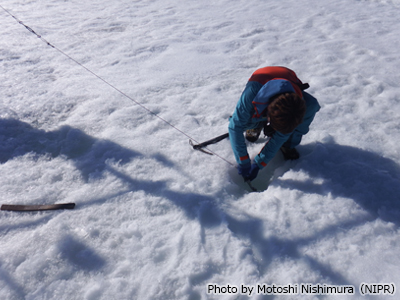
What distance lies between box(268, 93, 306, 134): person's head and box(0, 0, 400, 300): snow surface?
26.2 inches

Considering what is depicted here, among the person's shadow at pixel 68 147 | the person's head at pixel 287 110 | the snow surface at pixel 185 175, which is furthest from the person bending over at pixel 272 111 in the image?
the person's shadow at pixel 68 147

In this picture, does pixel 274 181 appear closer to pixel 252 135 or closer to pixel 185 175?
pixel 252 135

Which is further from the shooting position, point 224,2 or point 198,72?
point 224,2

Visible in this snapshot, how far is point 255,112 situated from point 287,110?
370mm

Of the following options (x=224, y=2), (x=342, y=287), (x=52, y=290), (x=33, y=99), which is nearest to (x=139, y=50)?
(x=33, y=99)

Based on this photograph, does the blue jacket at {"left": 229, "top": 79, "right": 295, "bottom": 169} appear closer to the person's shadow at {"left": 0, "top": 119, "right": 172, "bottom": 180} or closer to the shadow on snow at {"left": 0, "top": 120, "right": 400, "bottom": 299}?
the shadow on snow at {"left": 0, "top": 120, "right": 400, "bottom": 299}

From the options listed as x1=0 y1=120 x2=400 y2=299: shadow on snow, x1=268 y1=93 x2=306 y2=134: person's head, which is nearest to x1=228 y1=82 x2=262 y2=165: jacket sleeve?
x1=268 y1=93 x2=306 y2=134: person's head

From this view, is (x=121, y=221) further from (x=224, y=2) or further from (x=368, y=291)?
(x=224, y=2)

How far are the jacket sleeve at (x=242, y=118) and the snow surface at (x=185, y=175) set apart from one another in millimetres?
322

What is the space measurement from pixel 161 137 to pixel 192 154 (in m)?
0.44

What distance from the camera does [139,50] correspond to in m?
4.64

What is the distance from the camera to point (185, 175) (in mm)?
2346

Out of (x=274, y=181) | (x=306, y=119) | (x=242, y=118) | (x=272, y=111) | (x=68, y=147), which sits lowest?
(x=274, y=181)

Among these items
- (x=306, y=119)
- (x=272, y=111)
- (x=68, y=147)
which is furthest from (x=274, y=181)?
(x=68, y=147)
